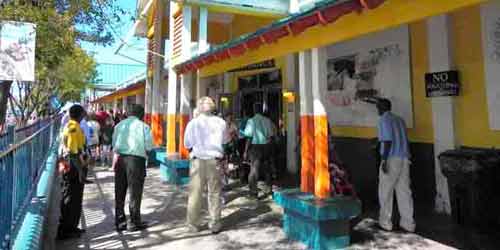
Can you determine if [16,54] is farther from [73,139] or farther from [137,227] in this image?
[137,227]

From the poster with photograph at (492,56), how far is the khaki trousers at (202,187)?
12.4 ft

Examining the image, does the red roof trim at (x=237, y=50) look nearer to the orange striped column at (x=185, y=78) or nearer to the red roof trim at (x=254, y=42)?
the red roof trim at (x=254, y=42)

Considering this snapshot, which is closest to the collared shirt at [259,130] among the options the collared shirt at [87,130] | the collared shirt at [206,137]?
the collared shirt at [206,137]

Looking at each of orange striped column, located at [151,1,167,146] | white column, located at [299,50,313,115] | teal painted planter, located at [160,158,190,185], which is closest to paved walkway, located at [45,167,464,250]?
teal painted planter, located at [160,158,190,185]

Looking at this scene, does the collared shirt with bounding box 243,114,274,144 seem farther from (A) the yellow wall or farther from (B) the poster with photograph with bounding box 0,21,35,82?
(B) the poster with photograph with bounding box 0,21,35,82

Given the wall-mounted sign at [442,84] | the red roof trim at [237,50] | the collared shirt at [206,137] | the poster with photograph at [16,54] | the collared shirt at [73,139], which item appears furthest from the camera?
the wall-mounted sign at [442,84]

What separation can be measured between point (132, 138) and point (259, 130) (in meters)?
2.59

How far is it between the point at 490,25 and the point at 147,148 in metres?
4.93

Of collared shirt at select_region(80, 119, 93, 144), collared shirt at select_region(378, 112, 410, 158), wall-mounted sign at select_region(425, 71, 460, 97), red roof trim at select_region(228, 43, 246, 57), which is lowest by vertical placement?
collared shirt at select_region(378, 112, 410, 158)

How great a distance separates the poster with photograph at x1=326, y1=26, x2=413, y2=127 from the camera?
681 centimetres

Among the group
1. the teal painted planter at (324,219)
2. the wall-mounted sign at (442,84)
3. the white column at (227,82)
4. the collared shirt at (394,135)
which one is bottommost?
the teal painted planter at (324,219)

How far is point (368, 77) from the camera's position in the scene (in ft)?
24.7

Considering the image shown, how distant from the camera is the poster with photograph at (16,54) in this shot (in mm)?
3859

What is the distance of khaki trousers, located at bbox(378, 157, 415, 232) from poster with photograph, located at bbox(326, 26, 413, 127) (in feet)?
5.85
